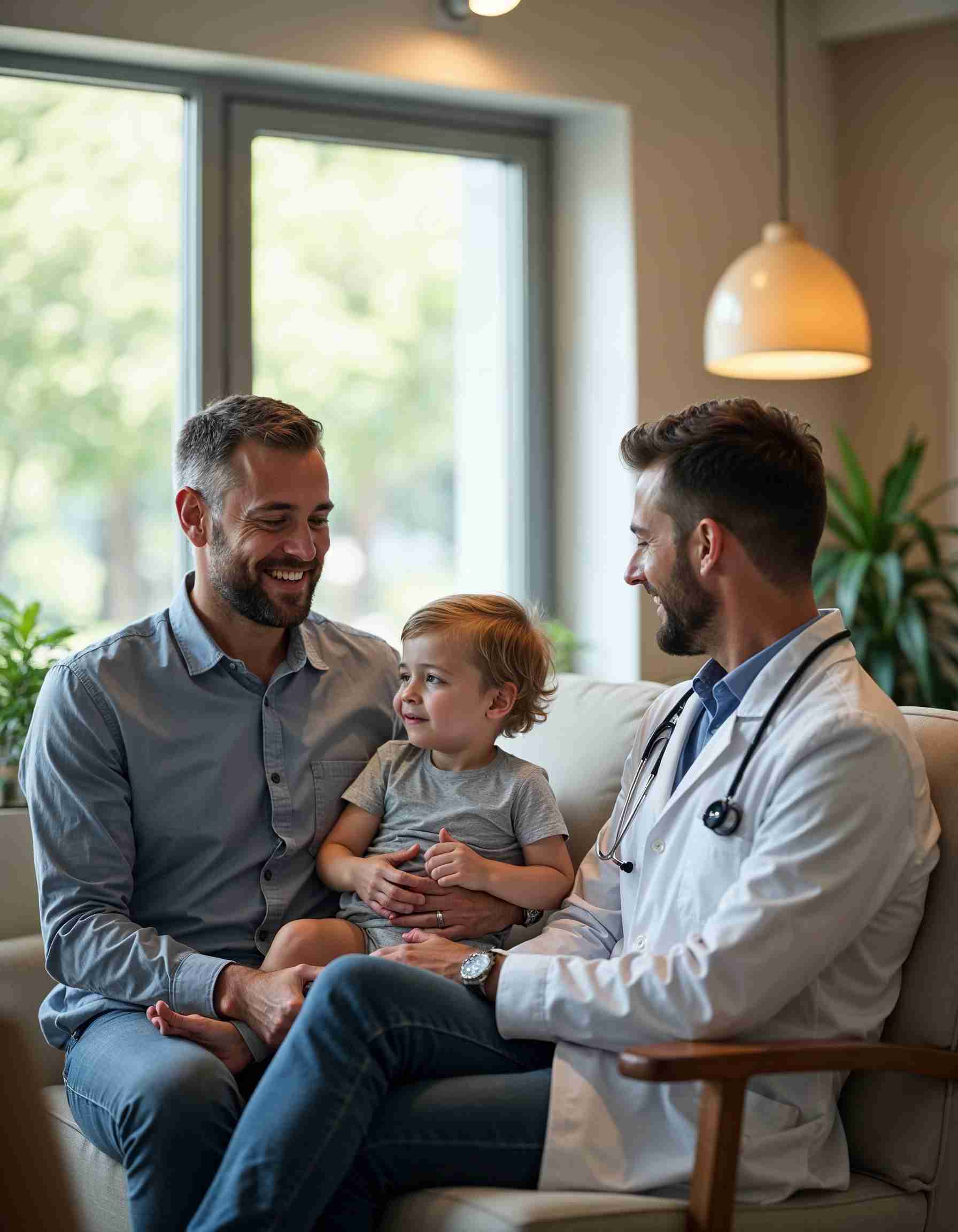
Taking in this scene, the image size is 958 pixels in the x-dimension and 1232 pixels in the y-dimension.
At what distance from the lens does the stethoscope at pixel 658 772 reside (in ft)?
5.92

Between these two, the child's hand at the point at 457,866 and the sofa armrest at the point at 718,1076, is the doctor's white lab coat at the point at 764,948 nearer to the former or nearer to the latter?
the sofa armrest at the point at 718,1076

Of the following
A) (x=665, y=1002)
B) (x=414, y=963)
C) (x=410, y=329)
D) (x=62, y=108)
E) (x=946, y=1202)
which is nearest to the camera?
(x=665, y=1002)

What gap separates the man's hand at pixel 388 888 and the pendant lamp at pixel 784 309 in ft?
5.71

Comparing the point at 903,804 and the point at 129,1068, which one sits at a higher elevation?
the point at 903,804

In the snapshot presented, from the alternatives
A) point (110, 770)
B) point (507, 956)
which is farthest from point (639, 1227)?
point (110, 770)

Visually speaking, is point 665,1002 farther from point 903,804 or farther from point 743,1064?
point 903,804

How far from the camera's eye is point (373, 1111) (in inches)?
70.2

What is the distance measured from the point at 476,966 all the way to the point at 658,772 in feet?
1.26

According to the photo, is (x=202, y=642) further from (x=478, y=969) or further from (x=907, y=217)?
(x=907, y=217)

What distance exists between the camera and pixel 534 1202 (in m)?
1.69

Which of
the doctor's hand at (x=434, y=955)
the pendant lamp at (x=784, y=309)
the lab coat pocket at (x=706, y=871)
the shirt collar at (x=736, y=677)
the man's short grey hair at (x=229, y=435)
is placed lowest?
the doctor's hand at (x=434, y=955)

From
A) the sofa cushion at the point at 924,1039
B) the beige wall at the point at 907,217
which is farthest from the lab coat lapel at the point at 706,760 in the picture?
the beige wall at the point at 907,217

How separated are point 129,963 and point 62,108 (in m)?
2.33

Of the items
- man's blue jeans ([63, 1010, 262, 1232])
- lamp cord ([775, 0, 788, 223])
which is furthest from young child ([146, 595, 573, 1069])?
lamp cord ([775, 0, 788, 223])
